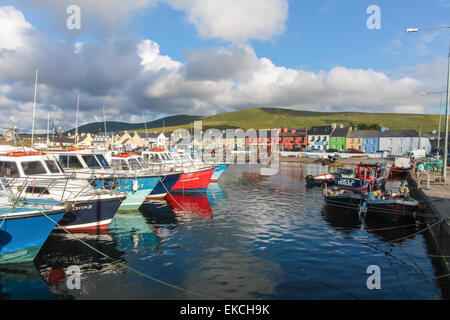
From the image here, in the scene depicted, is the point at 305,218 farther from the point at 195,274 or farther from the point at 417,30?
the point at 417,30

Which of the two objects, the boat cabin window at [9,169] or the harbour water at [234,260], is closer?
the harbour water at [234,260]

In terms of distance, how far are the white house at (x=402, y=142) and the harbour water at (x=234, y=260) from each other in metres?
92.7

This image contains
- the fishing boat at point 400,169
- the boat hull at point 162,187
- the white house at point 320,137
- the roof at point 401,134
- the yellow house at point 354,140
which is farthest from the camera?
the white house at point 320,137

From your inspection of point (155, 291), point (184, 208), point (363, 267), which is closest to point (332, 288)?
point (363, 267)

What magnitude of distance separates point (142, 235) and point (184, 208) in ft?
25.7

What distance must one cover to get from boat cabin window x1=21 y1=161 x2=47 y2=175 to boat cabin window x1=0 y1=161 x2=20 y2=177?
0.37m

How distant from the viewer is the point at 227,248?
15.2 metres

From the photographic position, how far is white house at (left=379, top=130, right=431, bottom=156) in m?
98.7

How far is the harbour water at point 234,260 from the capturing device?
35.4 feet

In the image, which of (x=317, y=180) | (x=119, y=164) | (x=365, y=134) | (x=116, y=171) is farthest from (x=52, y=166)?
(x=365, y=134)

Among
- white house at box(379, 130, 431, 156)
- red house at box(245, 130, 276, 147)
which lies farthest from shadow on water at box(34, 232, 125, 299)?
red house at box(245, 130, 276, 147)

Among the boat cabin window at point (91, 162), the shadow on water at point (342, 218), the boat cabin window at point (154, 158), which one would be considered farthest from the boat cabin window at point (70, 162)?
the shadow on water at point (342, 218)

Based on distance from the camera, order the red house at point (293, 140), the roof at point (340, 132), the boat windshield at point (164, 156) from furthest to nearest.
→ the red house at point (293, 140) → the roof at point (340, 132) → the boat windshield at point (164, 156)

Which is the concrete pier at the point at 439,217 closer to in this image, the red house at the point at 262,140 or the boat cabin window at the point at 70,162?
the boat cabin window at the point at 70,162
